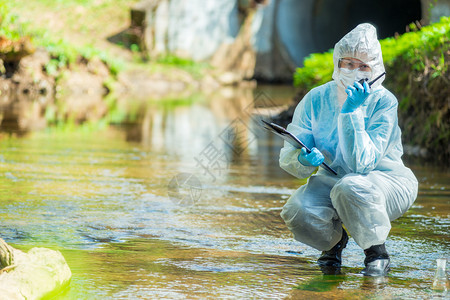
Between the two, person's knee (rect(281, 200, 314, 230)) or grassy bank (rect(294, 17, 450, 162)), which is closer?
person's knee (rect(281, 200, 314, 230))

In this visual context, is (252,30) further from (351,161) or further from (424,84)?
(351,161)

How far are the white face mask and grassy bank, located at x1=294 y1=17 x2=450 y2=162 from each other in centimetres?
433

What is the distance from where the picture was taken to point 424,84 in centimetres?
896

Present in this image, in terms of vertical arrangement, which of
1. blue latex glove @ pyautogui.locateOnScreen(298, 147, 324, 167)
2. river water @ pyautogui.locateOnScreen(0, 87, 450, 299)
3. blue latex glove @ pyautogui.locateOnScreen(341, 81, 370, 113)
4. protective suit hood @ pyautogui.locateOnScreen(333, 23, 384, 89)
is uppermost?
protective suit hood @ pyautogui.locateOnScreen(333, 23, 384, 89)

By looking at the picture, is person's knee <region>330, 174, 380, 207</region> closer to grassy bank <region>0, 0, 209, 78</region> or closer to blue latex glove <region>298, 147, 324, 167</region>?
blue latex glove <region>298, 147, 324, 167</region>

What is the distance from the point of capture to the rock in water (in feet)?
12.1

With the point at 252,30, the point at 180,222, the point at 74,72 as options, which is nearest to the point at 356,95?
the point at 180,222

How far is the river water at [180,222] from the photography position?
4.21 metres

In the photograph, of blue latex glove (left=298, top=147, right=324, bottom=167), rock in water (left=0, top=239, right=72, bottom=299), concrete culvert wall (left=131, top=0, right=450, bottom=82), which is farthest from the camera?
concrete culvert wall (left=131, top=0, right=450, bottom=82)

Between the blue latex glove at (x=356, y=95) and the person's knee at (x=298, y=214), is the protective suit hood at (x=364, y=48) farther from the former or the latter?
the person's knee at (x=298, y=214)

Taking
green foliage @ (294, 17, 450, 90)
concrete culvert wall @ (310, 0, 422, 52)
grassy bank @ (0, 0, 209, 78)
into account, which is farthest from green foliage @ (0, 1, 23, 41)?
concrete culvert wall @ (310, 0, 422, 52)

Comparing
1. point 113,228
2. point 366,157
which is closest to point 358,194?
point 366,157

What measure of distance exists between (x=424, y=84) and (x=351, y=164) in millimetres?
4905

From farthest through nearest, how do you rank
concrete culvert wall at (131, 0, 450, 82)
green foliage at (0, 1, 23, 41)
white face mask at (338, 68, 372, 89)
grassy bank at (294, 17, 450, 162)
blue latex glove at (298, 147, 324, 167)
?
concrete culvert wall at (131, 0, 450, 82) → green foliage at (0, 1, 23, 41) → grassy bank at (294, 17, 450, 162) → white face mask at (338, 68, 372, 89) → blue latex glove at (298, 147, 324, 167)
